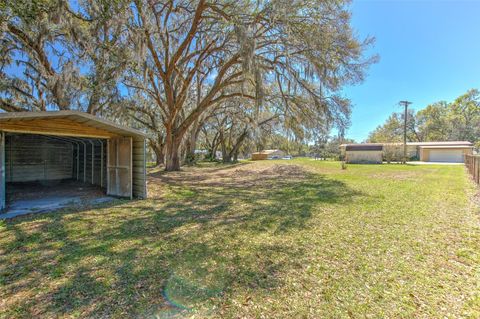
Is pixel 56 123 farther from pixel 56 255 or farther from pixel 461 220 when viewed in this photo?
pixel 461 220

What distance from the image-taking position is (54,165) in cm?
1077

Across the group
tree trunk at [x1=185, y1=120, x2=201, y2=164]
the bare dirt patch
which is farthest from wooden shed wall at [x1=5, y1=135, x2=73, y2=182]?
tree trunk at [x1=185, y1=120, x2=201, y2=164]

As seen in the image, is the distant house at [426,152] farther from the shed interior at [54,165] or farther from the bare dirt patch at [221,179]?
the shed interior at [54,165]

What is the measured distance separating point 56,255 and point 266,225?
3.14 m

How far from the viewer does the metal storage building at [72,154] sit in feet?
17.3

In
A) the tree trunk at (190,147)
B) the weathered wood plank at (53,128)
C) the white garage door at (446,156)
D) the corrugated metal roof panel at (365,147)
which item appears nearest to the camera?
the weathered wood plank at (53,128)

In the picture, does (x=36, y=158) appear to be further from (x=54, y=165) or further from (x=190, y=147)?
(x=190, y=147)

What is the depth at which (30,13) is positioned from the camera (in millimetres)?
6477

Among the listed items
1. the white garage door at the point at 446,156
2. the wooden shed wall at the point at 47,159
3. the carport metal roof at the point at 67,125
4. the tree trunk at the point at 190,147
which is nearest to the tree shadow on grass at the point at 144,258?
the carport metal roof at the point at 67,125

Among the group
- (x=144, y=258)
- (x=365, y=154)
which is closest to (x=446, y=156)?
(x=365, y=154)

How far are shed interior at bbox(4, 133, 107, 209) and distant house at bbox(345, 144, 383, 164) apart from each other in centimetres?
2348

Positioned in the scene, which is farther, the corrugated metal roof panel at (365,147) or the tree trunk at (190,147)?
the corrugated metal roof panel at (365,147)

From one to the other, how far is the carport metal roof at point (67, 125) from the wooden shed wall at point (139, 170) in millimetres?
281

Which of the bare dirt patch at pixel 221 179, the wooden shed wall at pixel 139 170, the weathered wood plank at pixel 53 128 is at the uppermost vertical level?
the weathered wood plank at pixel 53 128
